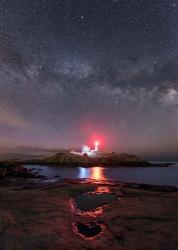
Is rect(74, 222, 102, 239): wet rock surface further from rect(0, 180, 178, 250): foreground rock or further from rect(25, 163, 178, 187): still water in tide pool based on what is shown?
rect(25, 163, 178, 187): still water in tide pool

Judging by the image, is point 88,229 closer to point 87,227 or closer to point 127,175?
point 87,227

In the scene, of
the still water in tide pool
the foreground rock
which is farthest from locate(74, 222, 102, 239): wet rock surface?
the still water in tide pool

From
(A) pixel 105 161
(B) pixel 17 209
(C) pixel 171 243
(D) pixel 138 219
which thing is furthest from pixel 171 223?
(A) pixel 105 161

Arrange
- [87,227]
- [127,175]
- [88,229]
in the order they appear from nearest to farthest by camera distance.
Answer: [88,229] < [87,227] < [127,175]

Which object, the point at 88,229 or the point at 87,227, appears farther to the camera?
the point at 87,227

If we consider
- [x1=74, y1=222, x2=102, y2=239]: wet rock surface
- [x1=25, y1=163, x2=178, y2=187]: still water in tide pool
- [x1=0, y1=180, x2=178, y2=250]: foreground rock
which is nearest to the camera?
[x1=0, y1=180, x2=178, y2=250]: foreground rock

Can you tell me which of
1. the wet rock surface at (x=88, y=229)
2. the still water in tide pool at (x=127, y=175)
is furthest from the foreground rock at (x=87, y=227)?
the still water in tide pool at (x=127, y=175)

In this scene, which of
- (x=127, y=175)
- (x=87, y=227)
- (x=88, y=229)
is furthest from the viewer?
(x=127, y=175)

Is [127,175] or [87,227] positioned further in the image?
[127,175]

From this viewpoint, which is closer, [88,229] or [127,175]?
[88,229]

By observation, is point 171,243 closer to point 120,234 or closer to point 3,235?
point 120,234

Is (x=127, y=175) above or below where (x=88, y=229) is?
below

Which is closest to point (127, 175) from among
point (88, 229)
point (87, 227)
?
point (87, 227)

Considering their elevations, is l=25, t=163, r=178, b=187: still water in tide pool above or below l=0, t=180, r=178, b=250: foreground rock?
below
